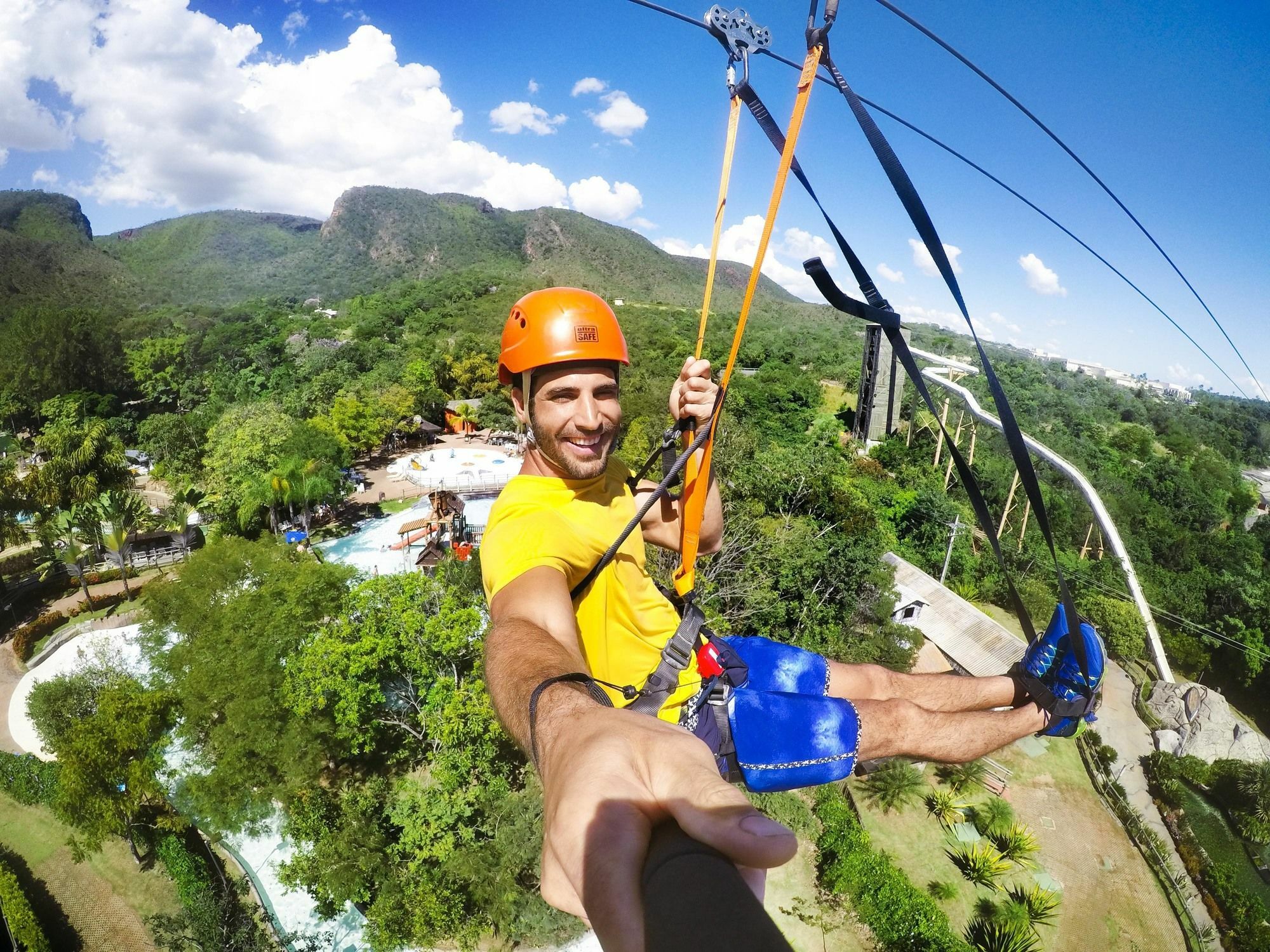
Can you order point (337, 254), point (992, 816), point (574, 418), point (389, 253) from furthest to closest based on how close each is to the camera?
point (337, 254) < point (389, 253) < point (992, 816) < point (574, 418)

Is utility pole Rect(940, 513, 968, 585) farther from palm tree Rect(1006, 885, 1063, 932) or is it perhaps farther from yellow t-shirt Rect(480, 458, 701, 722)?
yellow t-shirt Rect(480, 458, 701, 722)

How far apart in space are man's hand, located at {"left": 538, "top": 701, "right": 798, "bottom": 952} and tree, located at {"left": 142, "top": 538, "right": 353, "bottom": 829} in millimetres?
12188

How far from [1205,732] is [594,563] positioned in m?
21.9

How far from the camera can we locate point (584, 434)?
8.90 feet

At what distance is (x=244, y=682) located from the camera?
10875 millimetres

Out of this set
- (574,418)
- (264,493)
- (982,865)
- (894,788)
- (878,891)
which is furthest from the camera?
(264,493)

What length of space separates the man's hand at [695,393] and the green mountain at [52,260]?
352ft

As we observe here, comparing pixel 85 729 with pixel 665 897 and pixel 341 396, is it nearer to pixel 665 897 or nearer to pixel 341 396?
pixel 665 897

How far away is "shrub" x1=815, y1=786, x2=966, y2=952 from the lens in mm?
9867

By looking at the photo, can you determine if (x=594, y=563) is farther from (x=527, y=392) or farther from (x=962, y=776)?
(x=962, y=776)

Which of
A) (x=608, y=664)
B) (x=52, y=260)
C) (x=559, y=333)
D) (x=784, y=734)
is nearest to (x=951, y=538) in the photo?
(x=784, y=734)

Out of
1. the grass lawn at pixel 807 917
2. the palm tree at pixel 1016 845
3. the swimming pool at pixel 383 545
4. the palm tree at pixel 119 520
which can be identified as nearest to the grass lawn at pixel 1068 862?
the palm tree at pixel 1016 845

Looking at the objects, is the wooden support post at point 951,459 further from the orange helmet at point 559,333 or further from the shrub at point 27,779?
the shrub at point 27,779

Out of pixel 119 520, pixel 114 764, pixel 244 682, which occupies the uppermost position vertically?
pixel 119 520
